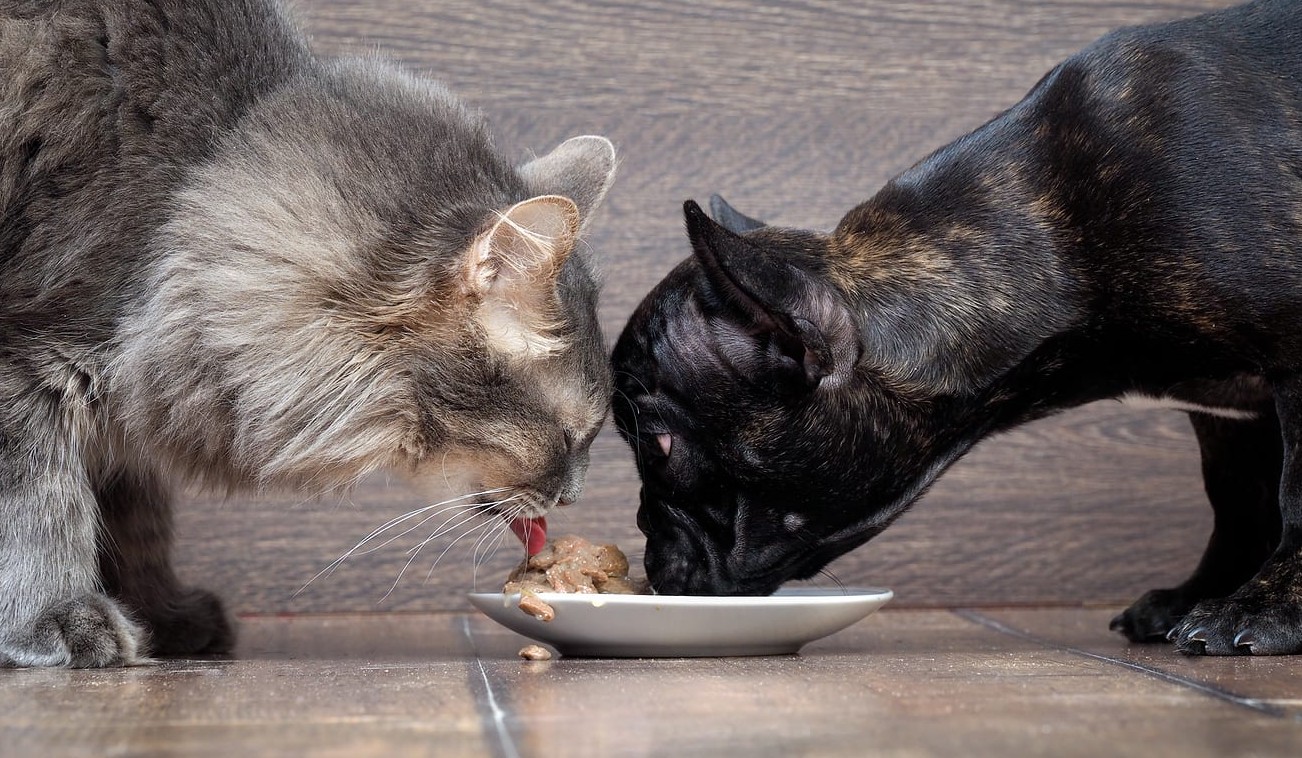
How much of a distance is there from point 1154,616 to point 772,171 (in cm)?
119

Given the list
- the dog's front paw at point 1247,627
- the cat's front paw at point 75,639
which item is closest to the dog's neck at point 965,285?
the dog's front paw at point 1247,627

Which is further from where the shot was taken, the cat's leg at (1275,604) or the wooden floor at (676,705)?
the cat's leg at (1275,604)

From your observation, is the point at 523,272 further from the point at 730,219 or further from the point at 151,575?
the point at 151,575

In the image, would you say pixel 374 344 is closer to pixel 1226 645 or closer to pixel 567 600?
pixel 567 600

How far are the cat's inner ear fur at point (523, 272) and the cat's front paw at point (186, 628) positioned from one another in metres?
0.76

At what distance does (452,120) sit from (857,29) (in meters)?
1.19

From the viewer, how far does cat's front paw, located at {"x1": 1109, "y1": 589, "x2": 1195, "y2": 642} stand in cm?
200

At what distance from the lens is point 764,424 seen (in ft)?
5.75

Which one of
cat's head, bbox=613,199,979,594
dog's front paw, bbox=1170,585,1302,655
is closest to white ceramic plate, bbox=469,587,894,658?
cat's head, bbox=613,199,979,594

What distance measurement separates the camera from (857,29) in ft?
8.76

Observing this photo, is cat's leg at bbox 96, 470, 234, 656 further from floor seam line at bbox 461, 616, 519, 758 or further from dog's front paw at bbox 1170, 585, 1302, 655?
dog's front paw at bbox 1170, 585, 1302, 655

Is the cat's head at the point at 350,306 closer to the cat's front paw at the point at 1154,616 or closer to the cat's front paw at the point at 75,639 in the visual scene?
the cat's front paw at the point at 75,639

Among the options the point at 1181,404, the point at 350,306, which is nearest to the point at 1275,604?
the point at 1181,404

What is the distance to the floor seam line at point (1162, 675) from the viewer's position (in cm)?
123
